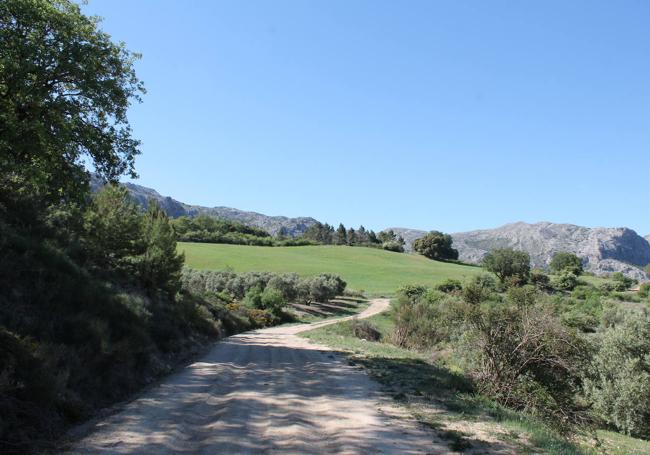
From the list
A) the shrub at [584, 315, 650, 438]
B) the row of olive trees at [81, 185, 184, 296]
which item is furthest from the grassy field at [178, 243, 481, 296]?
the shrub at [584, 315, 650, 438]

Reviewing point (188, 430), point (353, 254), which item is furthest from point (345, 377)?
point (353, 254)

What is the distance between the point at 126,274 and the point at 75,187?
9.95 m

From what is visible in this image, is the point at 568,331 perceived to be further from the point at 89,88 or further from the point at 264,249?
the point at 264,249

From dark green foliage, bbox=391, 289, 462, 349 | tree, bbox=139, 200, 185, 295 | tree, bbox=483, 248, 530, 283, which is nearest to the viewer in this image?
tree, bbox=139, 200, 185, 295

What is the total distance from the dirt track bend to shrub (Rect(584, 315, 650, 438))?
1544 centimetres

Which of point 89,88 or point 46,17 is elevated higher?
point 46,17

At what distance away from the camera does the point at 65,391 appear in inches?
329

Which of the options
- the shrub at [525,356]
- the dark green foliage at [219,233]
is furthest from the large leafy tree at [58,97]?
the dark green foliage at [219,233]

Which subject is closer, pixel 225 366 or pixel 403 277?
pixel 225 366

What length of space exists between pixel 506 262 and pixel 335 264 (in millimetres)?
37301

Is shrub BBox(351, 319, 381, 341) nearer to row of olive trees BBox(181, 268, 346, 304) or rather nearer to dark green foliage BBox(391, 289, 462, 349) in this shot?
dark green foliage BBox(391, 289, 462, 349)

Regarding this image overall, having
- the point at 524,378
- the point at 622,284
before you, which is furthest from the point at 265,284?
the point at 622,284

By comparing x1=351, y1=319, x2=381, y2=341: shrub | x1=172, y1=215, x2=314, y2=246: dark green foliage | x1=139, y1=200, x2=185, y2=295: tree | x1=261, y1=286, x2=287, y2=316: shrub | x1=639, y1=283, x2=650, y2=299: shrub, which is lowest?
x1=351, y1=319, x2=381, y2=341: shrub

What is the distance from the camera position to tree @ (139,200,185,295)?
967 inches
